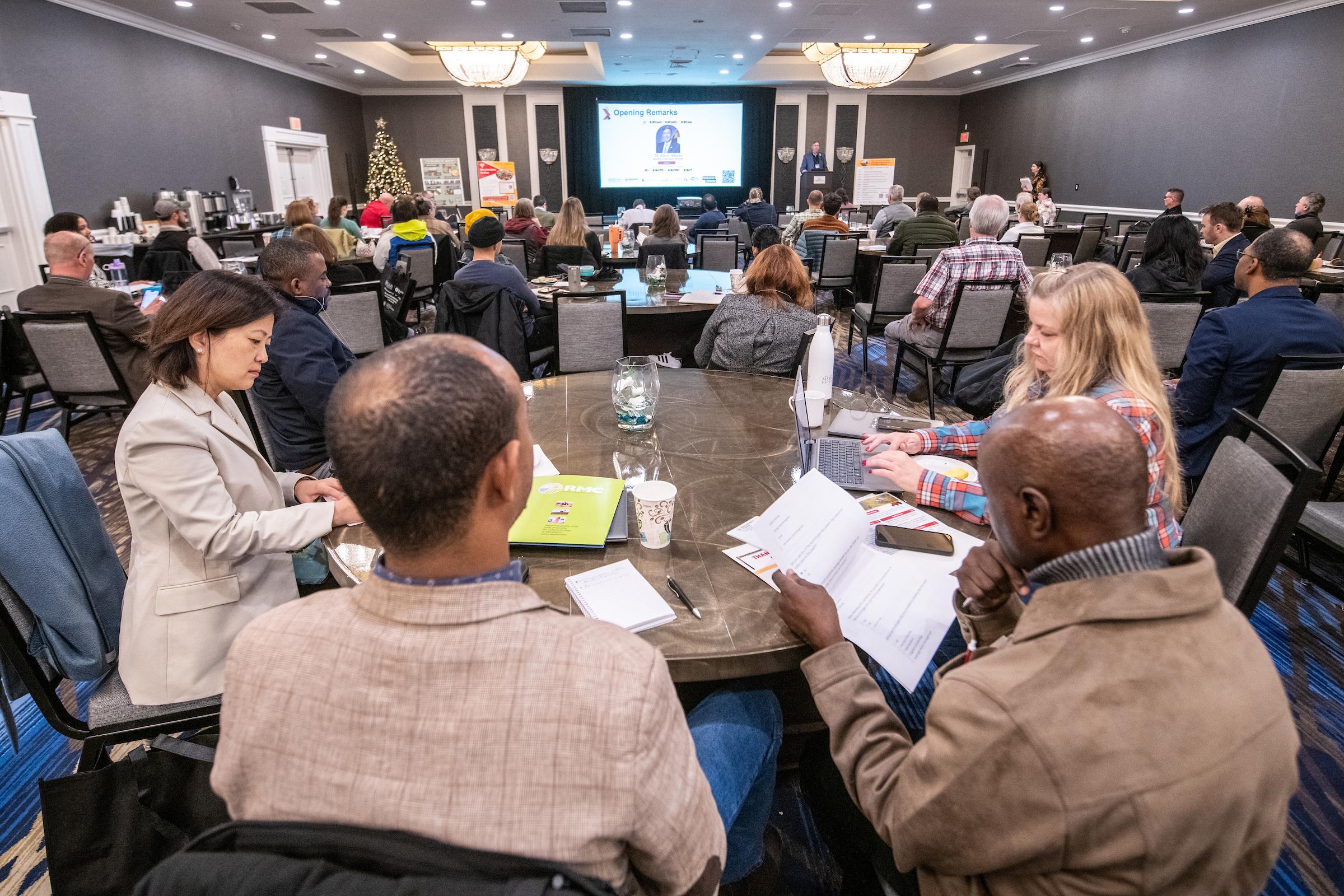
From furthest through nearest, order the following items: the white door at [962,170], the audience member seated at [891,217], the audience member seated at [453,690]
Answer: the white door at [962,170] < the audience member seated at [891,217] < the audience member seated at [453,690]

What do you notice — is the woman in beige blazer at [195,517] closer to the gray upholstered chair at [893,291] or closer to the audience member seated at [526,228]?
the gray upholstered chair at [893,291]

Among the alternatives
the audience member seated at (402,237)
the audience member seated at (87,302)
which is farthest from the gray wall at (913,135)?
the audience member seated at (87,302)

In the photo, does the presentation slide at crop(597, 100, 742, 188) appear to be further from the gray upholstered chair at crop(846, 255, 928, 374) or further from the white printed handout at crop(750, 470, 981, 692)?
the white printed handout at crop(750, 470, 981, 692)

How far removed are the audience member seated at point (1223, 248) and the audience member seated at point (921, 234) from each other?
1980 mm

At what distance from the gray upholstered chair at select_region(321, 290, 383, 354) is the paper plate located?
136 inches

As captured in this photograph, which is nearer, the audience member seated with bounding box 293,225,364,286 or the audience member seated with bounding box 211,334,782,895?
the audience member seated with bounding box 211,334,782,895

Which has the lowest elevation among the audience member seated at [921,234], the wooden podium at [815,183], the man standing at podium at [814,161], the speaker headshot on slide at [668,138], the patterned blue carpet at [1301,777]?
the patterned blue carpet at [1301,777]

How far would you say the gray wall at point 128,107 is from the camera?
6.56 meters

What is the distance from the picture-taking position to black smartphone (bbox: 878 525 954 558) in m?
1.44

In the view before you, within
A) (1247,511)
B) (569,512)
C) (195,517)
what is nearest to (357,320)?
(195,517)

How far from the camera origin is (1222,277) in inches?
192

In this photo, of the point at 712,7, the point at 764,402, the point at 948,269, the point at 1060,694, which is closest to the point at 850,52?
the point at 712,7

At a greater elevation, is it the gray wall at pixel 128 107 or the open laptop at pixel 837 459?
the gray wall at pixel 128 107

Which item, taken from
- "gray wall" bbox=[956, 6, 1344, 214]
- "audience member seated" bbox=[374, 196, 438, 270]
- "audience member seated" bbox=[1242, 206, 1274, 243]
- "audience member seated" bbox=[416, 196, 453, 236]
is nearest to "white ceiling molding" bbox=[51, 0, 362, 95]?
"audience member seated" bbox=[416, 196, 453, 236]
